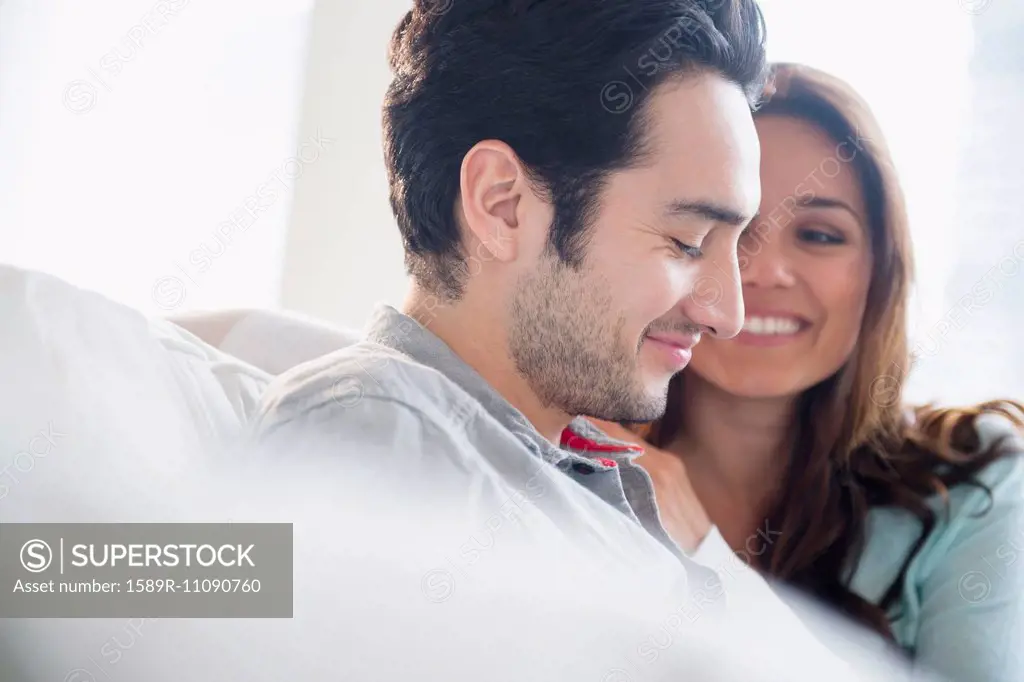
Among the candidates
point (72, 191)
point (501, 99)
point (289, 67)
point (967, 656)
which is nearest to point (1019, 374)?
point (967, 656)

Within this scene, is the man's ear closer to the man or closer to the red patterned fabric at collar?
the man

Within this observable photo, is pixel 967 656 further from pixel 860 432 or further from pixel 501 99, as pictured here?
pixel 501 99

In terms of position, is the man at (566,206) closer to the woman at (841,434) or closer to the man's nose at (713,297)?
the man's nose at (713,297)

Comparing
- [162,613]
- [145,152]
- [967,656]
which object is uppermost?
[145,152]

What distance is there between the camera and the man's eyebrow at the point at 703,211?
655 mm

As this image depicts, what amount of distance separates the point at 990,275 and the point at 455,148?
59 centimetres

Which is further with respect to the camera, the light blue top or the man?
the light blue top

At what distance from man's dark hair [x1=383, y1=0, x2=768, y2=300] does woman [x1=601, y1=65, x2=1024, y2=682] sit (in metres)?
0.25

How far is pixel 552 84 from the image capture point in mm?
645

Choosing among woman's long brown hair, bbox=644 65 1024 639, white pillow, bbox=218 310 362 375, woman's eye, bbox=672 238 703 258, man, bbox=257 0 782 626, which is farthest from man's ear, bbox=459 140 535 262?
woman's long brown hair, bbox=644 65 1024 639

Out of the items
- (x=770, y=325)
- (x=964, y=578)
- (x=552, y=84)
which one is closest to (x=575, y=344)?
(x=552, y=84)

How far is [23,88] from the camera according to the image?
0.68 metres

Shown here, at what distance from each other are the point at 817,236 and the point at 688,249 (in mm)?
278

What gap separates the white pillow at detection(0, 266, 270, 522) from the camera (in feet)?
1.91
